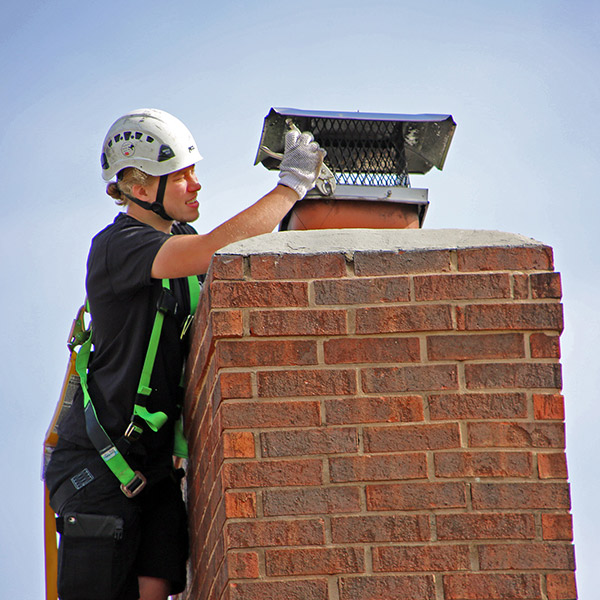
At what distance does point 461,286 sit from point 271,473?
96cm

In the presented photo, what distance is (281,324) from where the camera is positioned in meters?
3.88

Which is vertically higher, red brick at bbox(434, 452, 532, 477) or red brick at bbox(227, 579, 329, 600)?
red brick at bbox(434, 452, 532, 477)

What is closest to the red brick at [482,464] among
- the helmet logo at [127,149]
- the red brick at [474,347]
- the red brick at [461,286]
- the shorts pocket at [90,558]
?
the red brick at [474,347]

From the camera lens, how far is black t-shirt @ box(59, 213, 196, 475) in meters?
4.71

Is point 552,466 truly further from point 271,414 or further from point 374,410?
point 271,414

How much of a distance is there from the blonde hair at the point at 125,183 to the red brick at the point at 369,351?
1.84 meters

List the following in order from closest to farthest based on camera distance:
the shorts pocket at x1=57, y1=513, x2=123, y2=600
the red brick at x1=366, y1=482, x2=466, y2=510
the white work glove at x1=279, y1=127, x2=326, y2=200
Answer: the red brick at x1=366, y1=482, x2=466, y2=510 < the shorts pocket at x1=57, y1=513, x2=123, y2=600 < the white work glove at x1=279, y1=127, x2=326, y2=200

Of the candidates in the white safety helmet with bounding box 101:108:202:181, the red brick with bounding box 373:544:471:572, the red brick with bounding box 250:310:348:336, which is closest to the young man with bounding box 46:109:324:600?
the white safety helmet with bounding box 101:108:202:181

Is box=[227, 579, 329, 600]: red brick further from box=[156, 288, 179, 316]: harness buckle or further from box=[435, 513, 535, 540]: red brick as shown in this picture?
box=[156, 288, 179, 316]: harness buckle

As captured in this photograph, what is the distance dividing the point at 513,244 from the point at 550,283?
0.64 ft

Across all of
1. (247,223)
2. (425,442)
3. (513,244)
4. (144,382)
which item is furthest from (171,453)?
(513,244)

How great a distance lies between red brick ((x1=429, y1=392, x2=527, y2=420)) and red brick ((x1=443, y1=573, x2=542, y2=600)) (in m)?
0.55

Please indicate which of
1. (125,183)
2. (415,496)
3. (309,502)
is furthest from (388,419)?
(125,183)

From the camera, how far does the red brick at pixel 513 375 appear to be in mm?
3857
